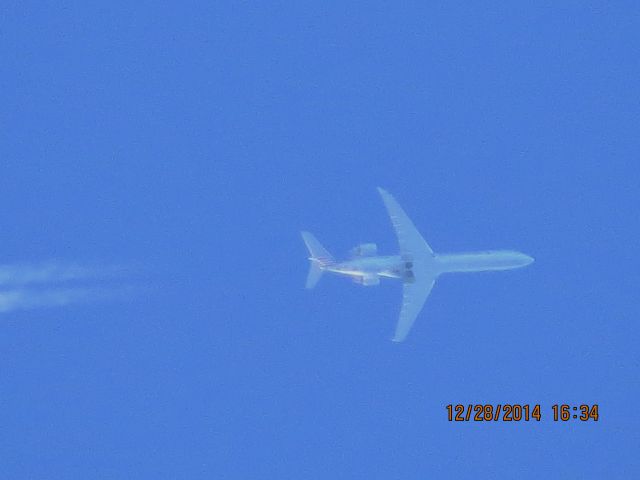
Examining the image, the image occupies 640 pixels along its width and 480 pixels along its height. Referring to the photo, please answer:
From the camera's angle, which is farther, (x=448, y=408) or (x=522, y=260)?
(x=448, y=408)

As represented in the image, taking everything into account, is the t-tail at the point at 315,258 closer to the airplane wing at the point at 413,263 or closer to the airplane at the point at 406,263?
the airplane at the point at 406,263

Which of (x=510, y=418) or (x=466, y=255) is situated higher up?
(x=466, y=255)

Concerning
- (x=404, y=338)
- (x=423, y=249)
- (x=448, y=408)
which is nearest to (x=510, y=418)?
(x=448, y=408)

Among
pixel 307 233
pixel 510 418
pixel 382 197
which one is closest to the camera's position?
pixel 382 197

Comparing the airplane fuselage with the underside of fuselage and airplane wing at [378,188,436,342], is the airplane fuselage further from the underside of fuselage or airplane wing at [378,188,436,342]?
airplane wing at [378,188,436,342]

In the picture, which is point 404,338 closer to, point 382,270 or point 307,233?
point 382,270

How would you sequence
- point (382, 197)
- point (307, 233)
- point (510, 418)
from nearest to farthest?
point (382, 197)
point (307, 233)
point (510, 418)

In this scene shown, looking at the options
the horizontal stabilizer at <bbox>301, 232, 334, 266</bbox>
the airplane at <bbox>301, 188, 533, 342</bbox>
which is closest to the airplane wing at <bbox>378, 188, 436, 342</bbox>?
the airplane at <bbox>301, 188, 533, 342</bbox>

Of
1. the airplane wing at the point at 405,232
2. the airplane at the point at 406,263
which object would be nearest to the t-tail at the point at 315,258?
the airplane at the point at 406,263
